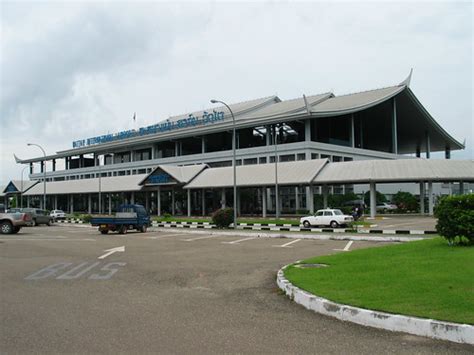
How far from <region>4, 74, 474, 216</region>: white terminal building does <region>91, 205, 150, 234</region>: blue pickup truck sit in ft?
50.1

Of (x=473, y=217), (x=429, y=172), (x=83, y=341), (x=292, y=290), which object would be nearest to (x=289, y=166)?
(x=429, y=172)

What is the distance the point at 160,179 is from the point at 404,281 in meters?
46.9

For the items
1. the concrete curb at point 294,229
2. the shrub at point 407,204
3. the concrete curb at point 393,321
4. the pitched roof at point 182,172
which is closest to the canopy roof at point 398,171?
the concrete curb at point 294,229

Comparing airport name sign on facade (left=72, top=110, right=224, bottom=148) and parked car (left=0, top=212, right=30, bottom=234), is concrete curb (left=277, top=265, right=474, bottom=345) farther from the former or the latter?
airport name sign on facade (left=72, top=110, right=224, bottom=148)

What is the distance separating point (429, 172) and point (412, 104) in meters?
25.9

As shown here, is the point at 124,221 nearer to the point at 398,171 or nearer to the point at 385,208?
the point at 398,171

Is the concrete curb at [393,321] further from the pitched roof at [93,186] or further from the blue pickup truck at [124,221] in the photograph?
the pitched roof at [93,186]

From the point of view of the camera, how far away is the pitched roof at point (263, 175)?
140 feet

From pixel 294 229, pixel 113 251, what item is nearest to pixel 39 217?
pixel 294 229

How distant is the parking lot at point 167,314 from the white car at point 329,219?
17596 mm

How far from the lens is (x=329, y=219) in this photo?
30672 millimetres

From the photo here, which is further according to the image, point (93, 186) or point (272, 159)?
point (93, 186)

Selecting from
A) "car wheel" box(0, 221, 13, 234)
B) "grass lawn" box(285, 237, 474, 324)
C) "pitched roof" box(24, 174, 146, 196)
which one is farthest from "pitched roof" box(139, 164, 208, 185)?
"grass lawn" box(285, 237, 474, 324)

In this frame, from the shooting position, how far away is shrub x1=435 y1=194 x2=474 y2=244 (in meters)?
11.5
